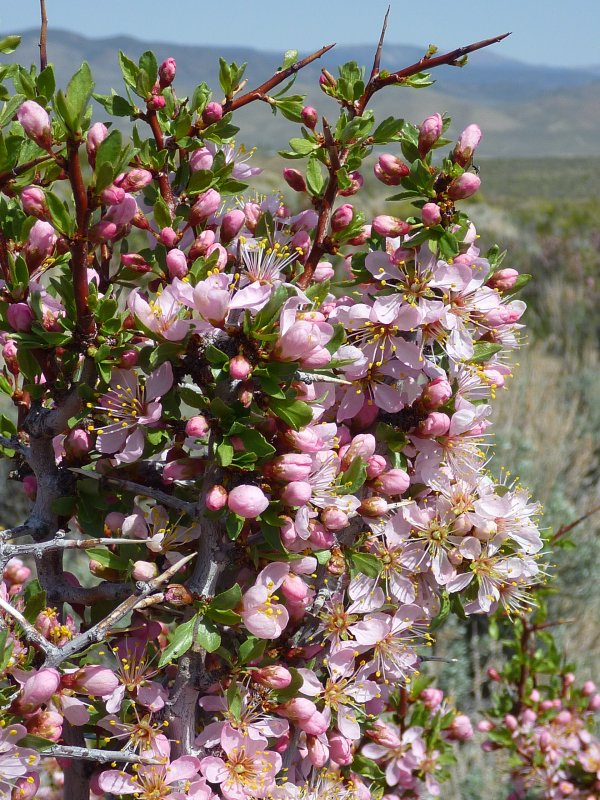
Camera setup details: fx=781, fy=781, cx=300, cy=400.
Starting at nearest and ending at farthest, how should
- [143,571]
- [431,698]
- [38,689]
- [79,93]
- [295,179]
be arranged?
[79,93]
[38,689]
[143,571]
[295,179]
[431,698]

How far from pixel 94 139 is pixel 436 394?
2.34ft

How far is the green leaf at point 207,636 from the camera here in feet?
4.01

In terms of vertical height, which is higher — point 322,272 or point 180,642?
point 322,272

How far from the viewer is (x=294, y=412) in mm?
1185

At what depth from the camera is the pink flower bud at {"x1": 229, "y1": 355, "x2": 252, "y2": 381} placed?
1149 mm

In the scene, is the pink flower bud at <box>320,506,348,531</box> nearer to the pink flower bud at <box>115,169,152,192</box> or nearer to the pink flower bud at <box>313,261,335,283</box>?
the pink flower bud at <box>313,261,335,283</box>

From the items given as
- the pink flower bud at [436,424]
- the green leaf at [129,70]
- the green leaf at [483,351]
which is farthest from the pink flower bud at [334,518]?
the green leaf at [129,70]

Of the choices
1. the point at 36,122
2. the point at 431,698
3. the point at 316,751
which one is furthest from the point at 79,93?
the point at 431,698

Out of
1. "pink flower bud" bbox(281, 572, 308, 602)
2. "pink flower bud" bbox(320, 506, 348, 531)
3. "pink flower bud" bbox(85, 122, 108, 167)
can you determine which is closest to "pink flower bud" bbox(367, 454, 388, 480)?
"pink flower bud" bbox(320, 506, 348, 531)

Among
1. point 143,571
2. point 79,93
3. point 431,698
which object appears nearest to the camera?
point 79,93

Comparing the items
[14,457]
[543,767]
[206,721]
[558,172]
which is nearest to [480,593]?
[206,721]

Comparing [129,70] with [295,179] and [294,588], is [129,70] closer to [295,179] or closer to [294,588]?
[295,179]

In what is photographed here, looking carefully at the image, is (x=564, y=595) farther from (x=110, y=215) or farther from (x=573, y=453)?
(x=110, y=215)

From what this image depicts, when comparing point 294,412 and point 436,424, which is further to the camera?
point 436,424
